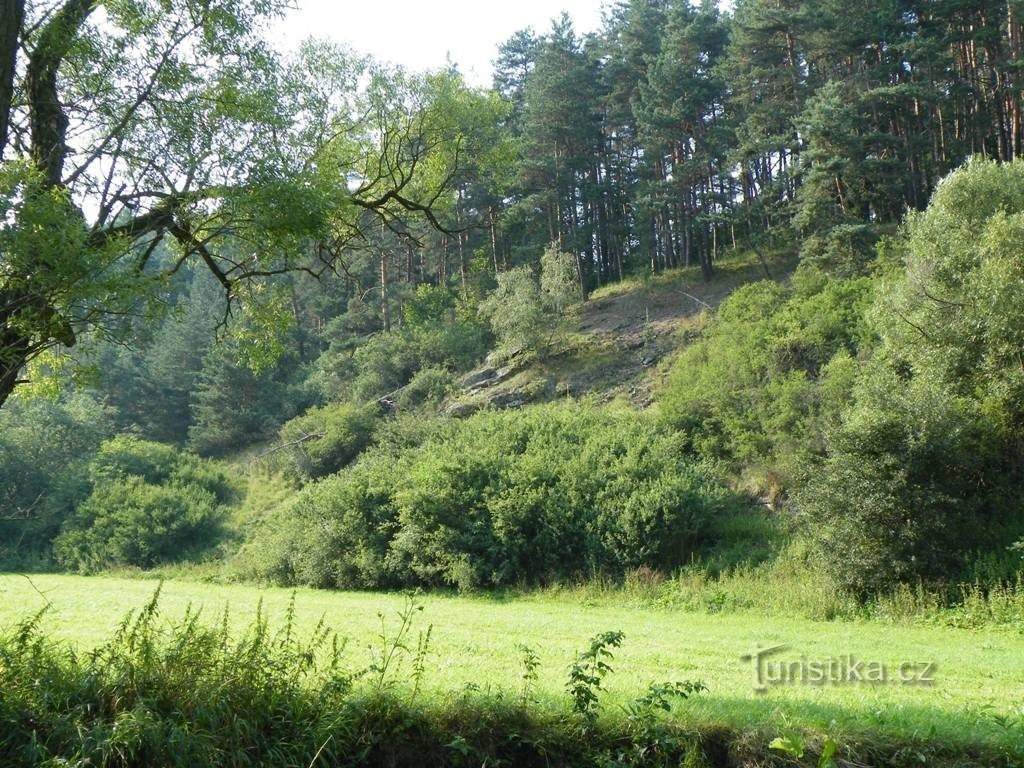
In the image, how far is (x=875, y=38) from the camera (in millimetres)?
32312

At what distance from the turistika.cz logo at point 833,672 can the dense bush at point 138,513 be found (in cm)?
2768

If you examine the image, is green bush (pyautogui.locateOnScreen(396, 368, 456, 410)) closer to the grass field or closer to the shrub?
the shrub

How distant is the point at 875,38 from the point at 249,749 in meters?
36.4

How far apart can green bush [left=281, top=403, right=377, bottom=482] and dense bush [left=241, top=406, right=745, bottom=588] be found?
32.1ft

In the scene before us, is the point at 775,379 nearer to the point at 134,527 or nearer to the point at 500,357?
the point at 500,357

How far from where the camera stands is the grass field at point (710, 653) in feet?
19.0

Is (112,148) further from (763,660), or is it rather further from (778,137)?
(778,137)

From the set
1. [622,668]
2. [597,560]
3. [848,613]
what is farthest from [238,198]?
[597,560]

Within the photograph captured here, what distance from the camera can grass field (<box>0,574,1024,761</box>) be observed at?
5797 millimetres

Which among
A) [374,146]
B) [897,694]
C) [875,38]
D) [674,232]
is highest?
[875,38]

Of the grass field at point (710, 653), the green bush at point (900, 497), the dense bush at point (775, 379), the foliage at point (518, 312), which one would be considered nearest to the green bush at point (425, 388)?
the foliage at point (518, 312)

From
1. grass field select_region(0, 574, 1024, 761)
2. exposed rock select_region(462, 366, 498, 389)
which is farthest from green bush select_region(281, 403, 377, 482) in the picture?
grass field select_region(0, 574, 1024, 761)

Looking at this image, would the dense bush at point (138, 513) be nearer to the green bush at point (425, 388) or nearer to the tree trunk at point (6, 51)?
the green bush at point (425, 388)

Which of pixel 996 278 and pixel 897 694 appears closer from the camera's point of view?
pixel 897 694
